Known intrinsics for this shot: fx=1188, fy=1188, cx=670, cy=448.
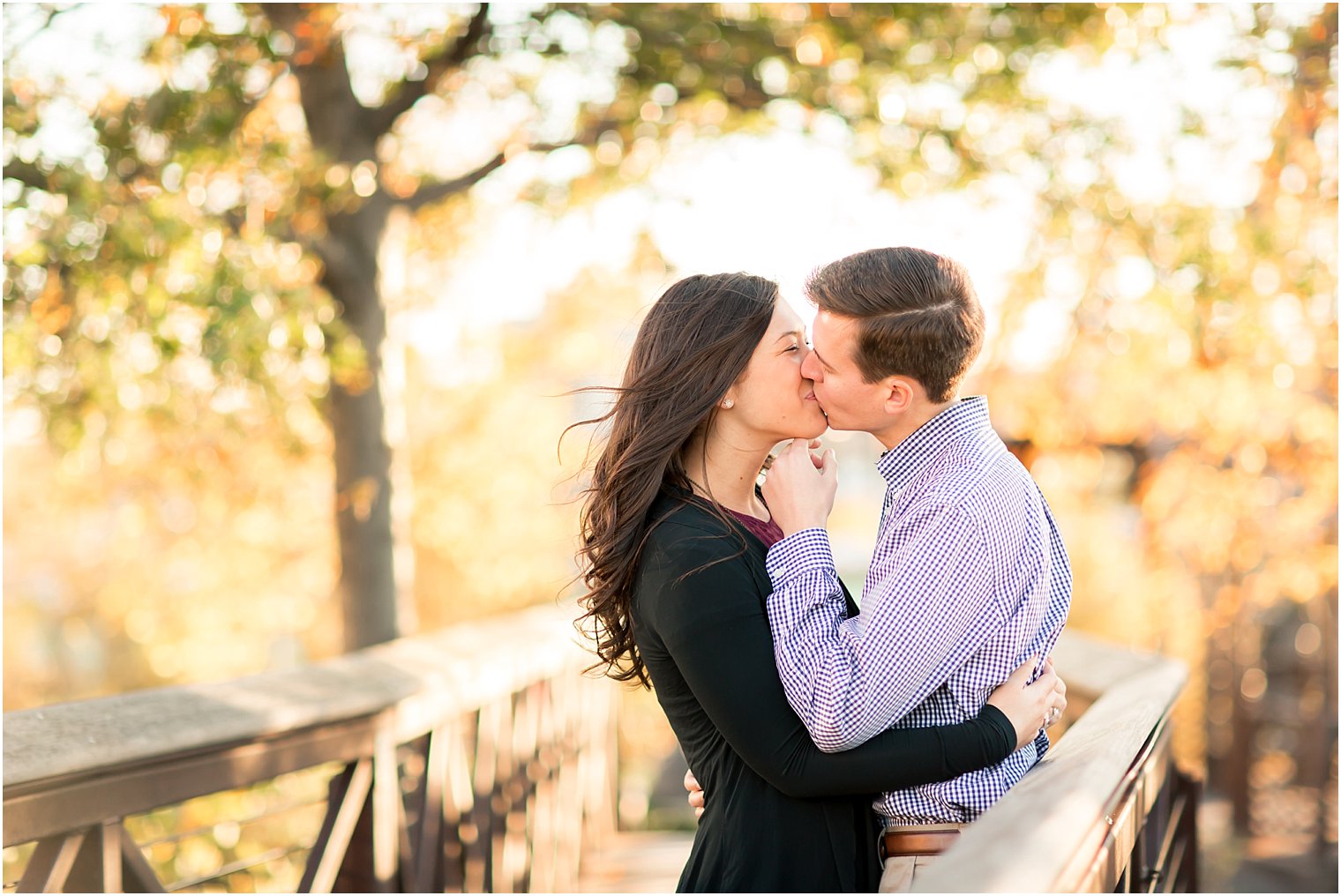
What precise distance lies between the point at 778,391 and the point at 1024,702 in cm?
72

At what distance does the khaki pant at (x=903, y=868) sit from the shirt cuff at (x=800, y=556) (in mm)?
476

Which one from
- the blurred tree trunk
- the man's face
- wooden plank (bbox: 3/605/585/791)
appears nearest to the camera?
the man's face

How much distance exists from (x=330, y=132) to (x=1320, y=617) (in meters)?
9.98

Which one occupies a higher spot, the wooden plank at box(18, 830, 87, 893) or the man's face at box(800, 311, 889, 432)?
the man's face at box(800, 311, 889, 432)

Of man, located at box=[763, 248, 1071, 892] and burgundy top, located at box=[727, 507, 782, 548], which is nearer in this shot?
man, located at box=[763, 248, 1071, 892]

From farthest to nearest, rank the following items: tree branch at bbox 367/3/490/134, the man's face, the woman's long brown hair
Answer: tree branch at bbox 367/3/490/134, the woman's long brown hair, the man's face

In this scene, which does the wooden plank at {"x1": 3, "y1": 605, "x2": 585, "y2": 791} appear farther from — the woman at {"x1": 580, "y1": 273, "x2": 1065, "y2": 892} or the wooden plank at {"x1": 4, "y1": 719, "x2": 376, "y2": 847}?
the woman at {"x1": 580, "y1": 273, "x2": 1065, "y2": 892}

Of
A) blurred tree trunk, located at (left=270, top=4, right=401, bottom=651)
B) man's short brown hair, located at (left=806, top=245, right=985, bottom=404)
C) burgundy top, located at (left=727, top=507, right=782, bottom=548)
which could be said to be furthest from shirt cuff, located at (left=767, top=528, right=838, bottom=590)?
blurred tree trunk, located at (left=270, top=4, right=401, bottom=651)

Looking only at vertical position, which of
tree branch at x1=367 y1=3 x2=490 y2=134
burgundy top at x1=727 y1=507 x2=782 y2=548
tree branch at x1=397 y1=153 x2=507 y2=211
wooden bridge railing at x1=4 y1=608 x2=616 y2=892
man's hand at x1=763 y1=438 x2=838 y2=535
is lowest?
wooden bridge railing at x1=4 y1=608 x2=616 y2=892

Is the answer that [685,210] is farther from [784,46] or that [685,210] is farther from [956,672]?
[956,672]

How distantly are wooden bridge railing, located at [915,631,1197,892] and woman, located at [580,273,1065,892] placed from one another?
199mm

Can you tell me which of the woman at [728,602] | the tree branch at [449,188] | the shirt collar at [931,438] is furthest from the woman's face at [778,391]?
the tree branch at [449,188]

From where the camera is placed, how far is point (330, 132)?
5469 millimetres

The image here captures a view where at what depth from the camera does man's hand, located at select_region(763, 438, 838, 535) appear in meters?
2.06
